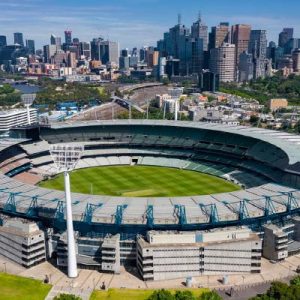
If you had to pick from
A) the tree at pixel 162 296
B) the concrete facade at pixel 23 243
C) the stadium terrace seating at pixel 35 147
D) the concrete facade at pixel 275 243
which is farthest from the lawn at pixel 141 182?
the tree at pixel 162 296

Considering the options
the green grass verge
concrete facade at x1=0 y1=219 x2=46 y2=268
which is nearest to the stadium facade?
concrete facade at x1=0 y1=219 x2=46 y2=268

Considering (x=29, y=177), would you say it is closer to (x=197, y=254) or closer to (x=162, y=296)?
(x=197, y=254)

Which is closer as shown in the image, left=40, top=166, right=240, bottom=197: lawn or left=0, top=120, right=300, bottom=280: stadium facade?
left=0, top=120, right=300, bottom=280: stadium facade

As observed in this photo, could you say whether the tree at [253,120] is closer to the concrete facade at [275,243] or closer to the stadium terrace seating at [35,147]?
the stadium terrace seating at [35,147]

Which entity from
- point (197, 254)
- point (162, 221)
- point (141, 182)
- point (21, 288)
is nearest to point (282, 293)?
point (197, 254)

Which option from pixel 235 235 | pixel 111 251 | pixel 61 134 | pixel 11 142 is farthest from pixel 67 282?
pixel 61 134

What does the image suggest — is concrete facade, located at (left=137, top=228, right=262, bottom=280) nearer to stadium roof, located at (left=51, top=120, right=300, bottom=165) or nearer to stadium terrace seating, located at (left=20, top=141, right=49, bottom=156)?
stadium roof, located at (left=51, top=120, right=300, bottom=165)
